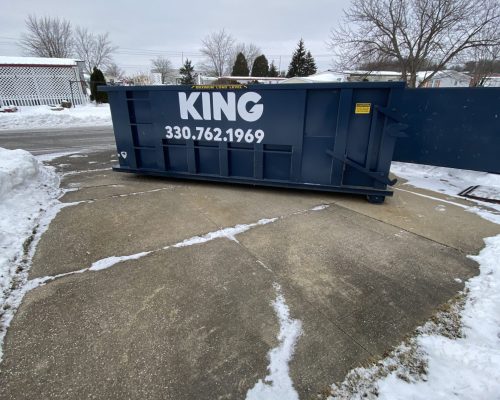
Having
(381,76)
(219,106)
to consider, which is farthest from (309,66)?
(219,106)

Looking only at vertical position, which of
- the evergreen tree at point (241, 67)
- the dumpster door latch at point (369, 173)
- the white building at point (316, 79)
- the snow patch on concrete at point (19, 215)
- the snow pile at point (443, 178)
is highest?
the evergreen tree at point (241, 67)

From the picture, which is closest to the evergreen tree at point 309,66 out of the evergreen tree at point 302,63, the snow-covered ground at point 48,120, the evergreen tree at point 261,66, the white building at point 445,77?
the evergreen tree at point 302,63

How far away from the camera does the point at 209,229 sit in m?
3.84

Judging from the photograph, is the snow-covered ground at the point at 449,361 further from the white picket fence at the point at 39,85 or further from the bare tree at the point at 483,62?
the white picket fence at the point at 39,85

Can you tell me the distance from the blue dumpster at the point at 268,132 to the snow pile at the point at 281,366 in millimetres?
3099

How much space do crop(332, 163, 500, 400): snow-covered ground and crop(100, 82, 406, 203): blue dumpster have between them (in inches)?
99.7

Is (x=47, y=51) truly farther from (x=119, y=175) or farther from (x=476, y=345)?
(x=476, y=345)

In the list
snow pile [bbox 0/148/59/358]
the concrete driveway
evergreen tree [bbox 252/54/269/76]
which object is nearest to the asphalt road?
snow pile [bbox 0/148/59/358]

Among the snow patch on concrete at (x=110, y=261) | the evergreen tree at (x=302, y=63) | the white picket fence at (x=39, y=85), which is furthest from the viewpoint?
the evergreen tree at (x=302, y=63)

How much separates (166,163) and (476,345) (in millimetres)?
5421

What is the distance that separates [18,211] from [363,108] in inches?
213

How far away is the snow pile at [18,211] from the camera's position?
261cm

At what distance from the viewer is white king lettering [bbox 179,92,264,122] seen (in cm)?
486

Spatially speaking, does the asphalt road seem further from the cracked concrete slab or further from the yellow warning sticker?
the yellow warning sticker
